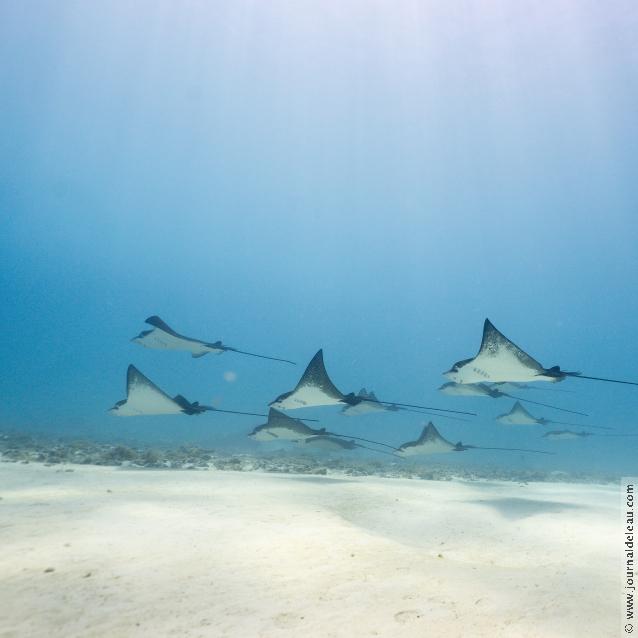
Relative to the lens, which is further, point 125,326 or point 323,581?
point 125,326

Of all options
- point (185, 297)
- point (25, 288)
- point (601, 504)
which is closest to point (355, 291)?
point (185, 297)

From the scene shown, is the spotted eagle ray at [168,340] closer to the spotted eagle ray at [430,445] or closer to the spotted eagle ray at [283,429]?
the spotted eagle ray at [283,429]

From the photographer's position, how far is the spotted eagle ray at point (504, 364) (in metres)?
5.62

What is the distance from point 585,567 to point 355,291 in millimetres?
164096

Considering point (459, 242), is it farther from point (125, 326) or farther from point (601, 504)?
point (125, 326)

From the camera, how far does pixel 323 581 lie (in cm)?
306

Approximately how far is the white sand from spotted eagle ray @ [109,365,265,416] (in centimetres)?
169

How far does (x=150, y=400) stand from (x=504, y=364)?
19.8 feet

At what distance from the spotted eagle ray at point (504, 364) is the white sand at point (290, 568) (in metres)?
1.91

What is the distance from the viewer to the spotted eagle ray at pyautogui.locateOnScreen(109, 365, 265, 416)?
7.43 m

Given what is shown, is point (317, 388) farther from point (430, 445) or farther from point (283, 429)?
point (430, 445)

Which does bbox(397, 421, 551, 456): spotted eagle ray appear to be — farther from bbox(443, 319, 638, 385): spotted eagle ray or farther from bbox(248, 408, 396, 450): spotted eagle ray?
bbox(443, 319, 638, 385): spotted eagle ray

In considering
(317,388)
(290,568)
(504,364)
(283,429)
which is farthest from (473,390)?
(290,568)

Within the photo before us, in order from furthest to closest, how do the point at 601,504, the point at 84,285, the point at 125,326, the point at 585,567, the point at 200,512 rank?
the point at 125,326, the point at 84,285, the point at 601,504, the point at 200,512, the point at 585,567
